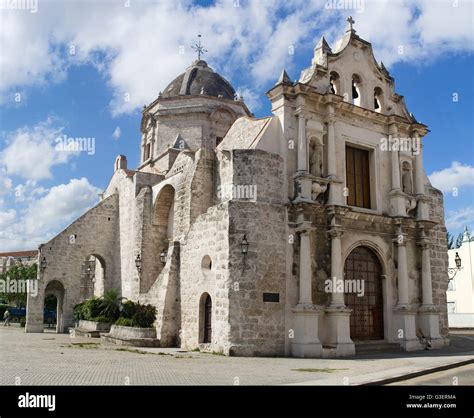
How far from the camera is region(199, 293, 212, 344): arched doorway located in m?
16.7

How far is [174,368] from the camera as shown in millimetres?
11438

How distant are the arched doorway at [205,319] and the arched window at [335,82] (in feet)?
30.1

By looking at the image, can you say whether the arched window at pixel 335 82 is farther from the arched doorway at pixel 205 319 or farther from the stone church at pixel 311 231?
the arched doorway at pixel 205 319

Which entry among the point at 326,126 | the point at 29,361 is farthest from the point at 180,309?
the point at 326,126

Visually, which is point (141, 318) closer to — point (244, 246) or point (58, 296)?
point (244, 246)

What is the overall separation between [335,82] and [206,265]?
8.68 metres

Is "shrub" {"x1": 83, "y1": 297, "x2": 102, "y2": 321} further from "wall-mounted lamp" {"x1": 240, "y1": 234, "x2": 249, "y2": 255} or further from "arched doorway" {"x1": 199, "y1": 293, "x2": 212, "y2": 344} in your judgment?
"wall-mounted lamp" {"x1": 240, "y1": 234, "x2": 249, "y2": 255}

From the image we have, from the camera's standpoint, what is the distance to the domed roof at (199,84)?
1197 inches

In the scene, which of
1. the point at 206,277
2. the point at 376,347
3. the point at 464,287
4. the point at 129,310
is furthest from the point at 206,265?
the point at 464,287

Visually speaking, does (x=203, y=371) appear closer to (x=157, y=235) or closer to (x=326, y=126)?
(x=326, y=126)

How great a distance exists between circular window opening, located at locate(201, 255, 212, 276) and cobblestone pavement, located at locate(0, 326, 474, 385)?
9.20ft

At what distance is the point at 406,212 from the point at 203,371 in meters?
11.7

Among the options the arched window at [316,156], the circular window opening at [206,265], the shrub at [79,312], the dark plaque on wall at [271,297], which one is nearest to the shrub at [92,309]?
the shrub at [79,312]

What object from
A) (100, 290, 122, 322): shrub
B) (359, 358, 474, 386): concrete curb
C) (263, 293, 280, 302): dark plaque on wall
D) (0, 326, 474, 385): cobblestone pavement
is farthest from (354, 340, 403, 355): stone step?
(100, 290, 122, 322): shrub
